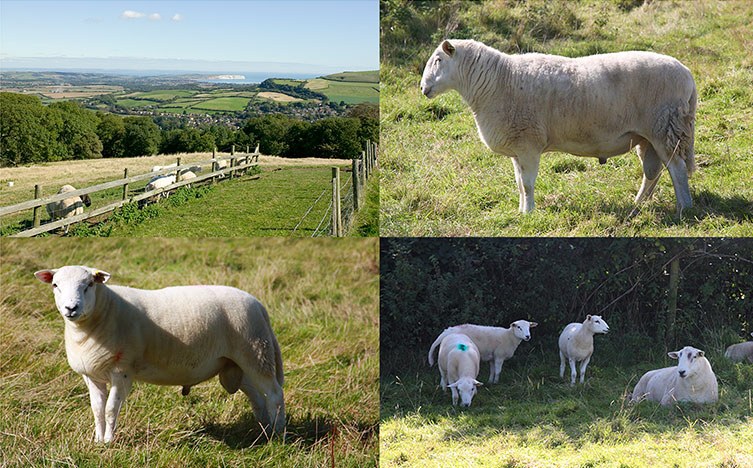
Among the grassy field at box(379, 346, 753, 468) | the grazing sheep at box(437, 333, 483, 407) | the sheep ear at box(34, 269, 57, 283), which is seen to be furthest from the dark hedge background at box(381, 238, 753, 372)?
the sheep ear at box(34, 269, 57, 283)

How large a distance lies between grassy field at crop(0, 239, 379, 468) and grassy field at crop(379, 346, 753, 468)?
707mm

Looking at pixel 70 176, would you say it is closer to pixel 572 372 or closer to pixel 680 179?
pixel 572 372

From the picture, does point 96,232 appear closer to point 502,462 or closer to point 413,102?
point 413,102

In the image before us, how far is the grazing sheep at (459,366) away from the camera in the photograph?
6.13 m

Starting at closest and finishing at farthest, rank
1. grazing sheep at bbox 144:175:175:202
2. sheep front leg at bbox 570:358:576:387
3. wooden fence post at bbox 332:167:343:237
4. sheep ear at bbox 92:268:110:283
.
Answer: sheep ear at bbox 92:268:110:283
sheep front leg at bbox 570:358:576:387
wooden fence post at bbox 332:167:343:237
grazing sheep at bbox 144:175:175:202

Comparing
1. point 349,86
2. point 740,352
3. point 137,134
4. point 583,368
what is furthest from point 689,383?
point 137,134

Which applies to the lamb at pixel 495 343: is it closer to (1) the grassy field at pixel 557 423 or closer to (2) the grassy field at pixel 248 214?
(1) the grassy field at pixel 557 423

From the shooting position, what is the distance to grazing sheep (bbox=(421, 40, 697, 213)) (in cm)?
581

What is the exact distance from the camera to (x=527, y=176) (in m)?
5.89

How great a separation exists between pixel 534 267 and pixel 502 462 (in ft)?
10.7

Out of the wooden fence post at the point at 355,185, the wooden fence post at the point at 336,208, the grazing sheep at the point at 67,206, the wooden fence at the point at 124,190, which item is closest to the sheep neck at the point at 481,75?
the wooden fence post at the point at 336,208

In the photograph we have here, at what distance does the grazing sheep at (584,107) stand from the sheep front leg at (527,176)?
10 mm

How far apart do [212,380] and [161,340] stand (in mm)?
1388

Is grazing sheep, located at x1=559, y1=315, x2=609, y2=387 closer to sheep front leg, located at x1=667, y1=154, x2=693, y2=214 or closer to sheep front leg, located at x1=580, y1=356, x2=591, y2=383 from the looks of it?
sheep front leg, located at x1=580, y1=356, x2=591, y2=383
